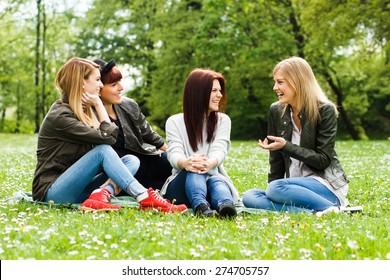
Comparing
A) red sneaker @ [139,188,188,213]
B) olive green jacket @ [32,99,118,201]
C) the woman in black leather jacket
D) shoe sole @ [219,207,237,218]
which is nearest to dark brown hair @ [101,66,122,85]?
the woman in black leather jacket

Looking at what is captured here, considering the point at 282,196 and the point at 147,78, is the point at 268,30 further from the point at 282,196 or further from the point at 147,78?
the point at 282,196

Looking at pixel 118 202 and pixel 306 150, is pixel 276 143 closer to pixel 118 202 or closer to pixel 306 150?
pixel 306 150

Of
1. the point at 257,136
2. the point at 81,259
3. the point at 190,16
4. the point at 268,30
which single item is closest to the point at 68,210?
the point at 81,259

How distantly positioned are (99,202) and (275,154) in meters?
2.48

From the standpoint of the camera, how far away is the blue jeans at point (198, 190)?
644 cm

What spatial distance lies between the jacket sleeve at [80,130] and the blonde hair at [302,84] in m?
2.31

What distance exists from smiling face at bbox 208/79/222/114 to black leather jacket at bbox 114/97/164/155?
1313 mm

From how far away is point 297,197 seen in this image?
670 centimetres

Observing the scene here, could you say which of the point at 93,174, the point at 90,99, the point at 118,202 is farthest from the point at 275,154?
the point at 90,99

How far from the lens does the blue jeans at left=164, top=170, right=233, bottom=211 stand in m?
6.44

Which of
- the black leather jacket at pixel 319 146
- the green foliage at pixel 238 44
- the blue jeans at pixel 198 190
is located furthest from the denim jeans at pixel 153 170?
the green foliage at pixel 238 44

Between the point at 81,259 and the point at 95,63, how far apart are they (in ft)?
11.8

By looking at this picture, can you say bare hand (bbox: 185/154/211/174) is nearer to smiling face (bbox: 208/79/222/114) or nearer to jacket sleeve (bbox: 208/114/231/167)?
jacket sleeve (bbox: 208/114/231/167)

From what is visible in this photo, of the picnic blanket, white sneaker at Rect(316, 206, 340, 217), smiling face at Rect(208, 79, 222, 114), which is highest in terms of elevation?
smiling face at Rect(208, 79, 222, 114)
